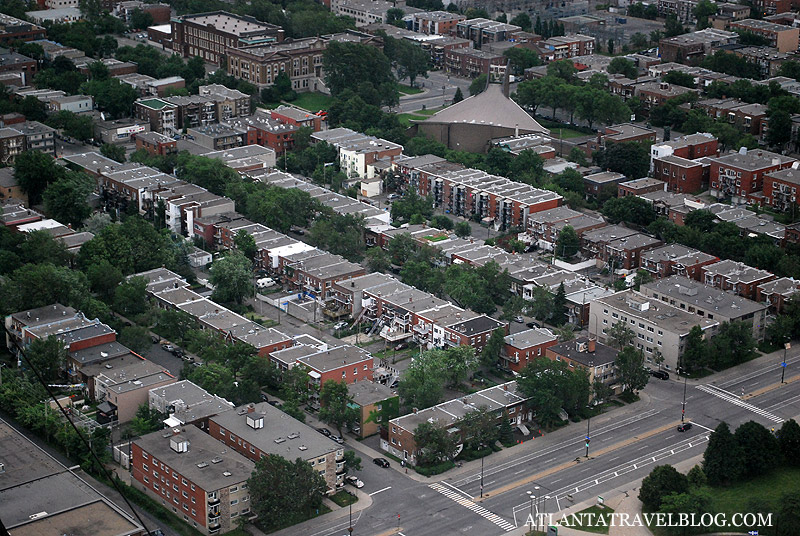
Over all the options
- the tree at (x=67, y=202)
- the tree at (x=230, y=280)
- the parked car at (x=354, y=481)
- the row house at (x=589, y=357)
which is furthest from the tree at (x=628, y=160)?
the parked car at (x=354, y=481)

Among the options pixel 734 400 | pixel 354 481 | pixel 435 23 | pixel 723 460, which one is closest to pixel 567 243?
pixel 734 400

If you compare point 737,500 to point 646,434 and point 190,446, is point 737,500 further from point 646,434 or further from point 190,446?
point 190,446

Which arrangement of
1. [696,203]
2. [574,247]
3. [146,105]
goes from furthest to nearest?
[146,105], [696,203], [574,247]

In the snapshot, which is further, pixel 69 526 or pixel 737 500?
pixel 737 500

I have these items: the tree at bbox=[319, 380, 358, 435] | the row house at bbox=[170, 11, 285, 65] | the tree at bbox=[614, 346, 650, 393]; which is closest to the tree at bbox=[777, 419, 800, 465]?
the tree at bbox=[614, 346, 650, 393]

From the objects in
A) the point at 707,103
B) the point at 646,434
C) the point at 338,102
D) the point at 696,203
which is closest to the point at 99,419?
the point at 646,434

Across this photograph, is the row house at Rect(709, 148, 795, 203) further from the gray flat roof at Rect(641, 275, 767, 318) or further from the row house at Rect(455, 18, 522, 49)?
the row house at Rect(455, 18, 522, 49)

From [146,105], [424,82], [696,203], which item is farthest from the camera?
[424,82]
